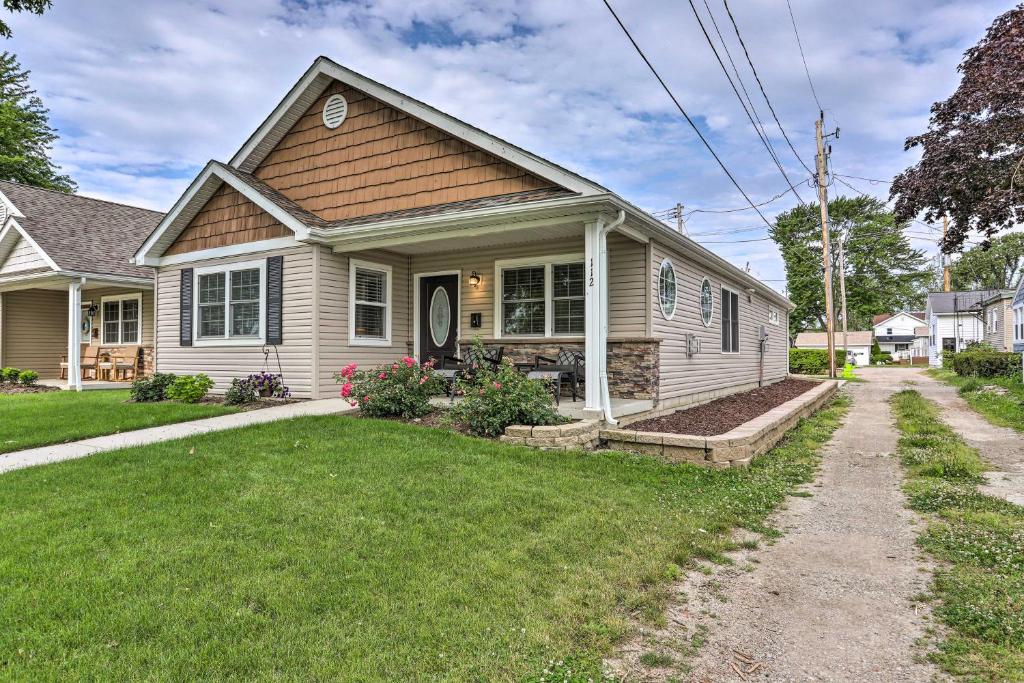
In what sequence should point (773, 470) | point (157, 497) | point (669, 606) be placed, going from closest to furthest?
point (669, 606), point (157, 497), point (773, 470)

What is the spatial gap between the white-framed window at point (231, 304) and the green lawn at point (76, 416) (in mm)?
1604

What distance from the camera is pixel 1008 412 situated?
10.6m

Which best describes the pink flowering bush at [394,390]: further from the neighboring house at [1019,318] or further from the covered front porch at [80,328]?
the neighboring house at [1019,318]

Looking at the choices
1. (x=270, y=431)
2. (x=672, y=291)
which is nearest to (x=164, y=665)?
(x=270, y=431)

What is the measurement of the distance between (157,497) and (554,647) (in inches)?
128

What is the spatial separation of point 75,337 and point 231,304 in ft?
16.4

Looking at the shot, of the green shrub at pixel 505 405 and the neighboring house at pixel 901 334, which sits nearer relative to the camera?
the green shrub at pixel 505 405

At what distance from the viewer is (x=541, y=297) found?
9844 mm

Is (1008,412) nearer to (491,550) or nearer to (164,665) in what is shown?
(491,550)

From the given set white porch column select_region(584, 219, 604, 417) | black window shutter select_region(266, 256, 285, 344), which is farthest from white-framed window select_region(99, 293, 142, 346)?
white porch column select_region(584, 219, 604, 417)

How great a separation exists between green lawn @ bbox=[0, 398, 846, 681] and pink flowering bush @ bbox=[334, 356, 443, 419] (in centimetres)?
158

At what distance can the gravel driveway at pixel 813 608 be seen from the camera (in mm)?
2494

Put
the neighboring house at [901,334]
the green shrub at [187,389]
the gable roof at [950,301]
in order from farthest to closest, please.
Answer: the neighboring house at [901,334] < the gable roof at [950,301] < the green shrub at [187,389]

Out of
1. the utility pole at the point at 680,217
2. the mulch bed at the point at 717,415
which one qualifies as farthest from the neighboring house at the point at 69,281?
the utility pole at the point at 680,217
